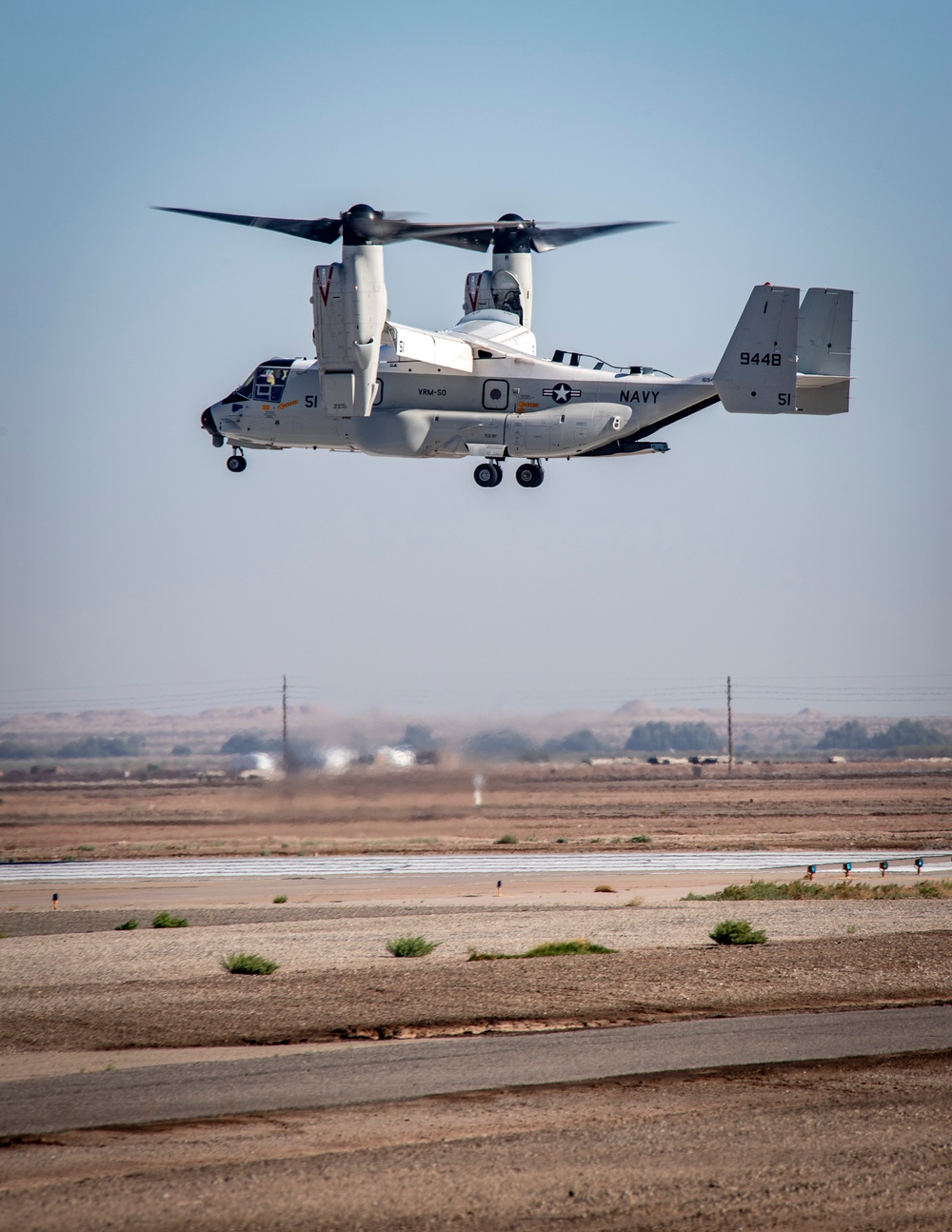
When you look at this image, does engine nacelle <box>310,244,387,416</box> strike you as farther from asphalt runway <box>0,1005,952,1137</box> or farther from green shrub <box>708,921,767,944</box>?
asphalt runway <box>0,1005,952,1137</box>

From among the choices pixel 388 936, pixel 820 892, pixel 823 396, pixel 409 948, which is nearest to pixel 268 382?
pixel 823 396

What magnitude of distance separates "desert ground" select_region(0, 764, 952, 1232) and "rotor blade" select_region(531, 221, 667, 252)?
20551 mm

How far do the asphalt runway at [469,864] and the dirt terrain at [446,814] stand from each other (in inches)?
138

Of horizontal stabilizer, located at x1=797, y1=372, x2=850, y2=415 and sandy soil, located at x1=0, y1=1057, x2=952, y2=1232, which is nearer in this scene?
sandy soil, located at x1=0, y1=1057, x2=952, y2=1232

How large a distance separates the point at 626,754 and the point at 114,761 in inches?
2473

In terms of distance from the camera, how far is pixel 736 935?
25141 millimetres

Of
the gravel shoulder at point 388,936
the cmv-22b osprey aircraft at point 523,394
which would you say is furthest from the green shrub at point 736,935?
the cmv-22b osprey aircraft at point 523,394

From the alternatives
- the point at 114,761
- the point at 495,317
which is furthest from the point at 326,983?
the point at 114,761

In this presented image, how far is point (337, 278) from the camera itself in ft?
105

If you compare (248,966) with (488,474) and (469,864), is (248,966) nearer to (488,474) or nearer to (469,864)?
(488,474)

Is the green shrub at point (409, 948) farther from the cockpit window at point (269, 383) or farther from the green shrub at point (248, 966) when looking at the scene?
the cockpit window at point (269, 383)

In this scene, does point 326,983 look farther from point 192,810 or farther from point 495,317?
point 192,810

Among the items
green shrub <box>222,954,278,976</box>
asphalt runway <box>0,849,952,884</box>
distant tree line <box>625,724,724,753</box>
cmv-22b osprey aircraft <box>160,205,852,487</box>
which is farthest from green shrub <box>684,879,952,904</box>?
distant tree line <box>625,724,724,753</box>

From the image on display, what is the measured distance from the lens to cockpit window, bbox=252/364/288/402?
38312 mm
